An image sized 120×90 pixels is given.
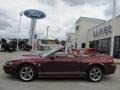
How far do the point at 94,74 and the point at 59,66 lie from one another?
4.88 feet

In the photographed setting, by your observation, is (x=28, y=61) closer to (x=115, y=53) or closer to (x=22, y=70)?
(x=22, y=70)

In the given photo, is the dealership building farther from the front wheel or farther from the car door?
the front wheel

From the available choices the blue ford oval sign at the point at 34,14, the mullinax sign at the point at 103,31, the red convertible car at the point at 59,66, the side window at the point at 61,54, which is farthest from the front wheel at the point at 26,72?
the blue ford oval sign at the point at 34,14

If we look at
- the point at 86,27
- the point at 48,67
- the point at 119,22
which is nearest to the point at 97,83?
the point at 48,67

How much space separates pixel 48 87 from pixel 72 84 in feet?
3.54

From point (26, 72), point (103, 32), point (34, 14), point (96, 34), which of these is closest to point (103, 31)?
point (103, 32)

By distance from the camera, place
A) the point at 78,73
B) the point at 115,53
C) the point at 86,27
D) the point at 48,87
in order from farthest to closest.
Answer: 1. the point at 86,27
2. the point at 115,53
3. the point at 78,73
4. the point at 48,87

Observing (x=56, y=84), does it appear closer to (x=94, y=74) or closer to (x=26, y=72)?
(x=26, y=72)

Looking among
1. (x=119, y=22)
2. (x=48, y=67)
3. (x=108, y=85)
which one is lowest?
(x=108, y=85)

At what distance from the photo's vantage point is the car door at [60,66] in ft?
29.0

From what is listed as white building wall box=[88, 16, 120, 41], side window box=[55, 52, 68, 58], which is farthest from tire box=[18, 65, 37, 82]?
white building wall box=[88, 16, 120, 41]

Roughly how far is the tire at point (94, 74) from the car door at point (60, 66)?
0.49m

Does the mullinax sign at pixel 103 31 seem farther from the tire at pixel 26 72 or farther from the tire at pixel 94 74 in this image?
the tire at pixel 26 72

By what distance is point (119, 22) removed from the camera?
87.2 ft
